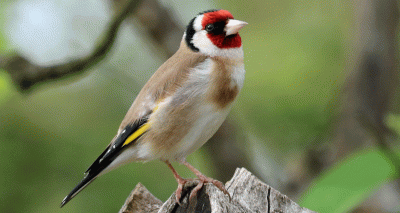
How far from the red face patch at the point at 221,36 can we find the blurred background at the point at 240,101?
836 mm

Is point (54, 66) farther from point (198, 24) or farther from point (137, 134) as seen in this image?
point (198, 24)

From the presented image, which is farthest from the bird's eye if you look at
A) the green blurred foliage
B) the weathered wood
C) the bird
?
the green blurred foliage

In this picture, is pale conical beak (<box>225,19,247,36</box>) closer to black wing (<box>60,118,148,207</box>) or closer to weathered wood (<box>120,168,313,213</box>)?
black wing (<box>60,118,148,207</box>)

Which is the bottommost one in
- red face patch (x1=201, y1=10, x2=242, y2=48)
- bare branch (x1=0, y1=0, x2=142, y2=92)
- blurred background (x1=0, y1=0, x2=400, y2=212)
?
blurred background (x1=0, y1=0, x2=400, y2=212)

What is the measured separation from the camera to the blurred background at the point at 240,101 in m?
4.37

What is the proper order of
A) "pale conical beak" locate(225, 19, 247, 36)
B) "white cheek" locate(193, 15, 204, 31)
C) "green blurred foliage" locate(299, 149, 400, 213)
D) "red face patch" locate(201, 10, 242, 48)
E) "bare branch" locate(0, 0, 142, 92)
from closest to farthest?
"green blurred foliage" locate(299, 149, 400, 213), "pale conical beak" locate(225, 19, 247, 36), "red face patch" locate(201, 10, 242, 48), "white cheek" locate(193, 15, 204, 31), "bare branch" locate(0, 0, 142, 92)

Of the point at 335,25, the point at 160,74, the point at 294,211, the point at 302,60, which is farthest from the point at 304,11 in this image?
the point at 294,211

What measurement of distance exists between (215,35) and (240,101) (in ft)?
9.68

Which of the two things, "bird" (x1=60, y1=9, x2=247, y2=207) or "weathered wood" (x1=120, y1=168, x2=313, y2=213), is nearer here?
"weathered wood" (x1=120, y1=168, x2=313, y2=213)

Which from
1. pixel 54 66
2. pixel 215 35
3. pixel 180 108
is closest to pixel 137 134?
pixel 180 108

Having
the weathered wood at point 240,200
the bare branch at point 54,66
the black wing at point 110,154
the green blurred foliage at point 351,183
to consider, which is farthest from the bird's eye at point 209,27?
the green blurred foliage at point 351,183

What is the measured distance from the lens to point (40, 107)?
6117 millimetres

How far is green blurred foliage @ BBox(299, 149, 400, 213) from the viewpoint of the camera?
6.79ft

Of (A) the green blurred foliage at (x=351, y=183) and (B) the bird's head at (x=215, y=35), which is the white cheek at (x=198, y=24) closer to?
(B) the bird's head at (x=215, y=35)
